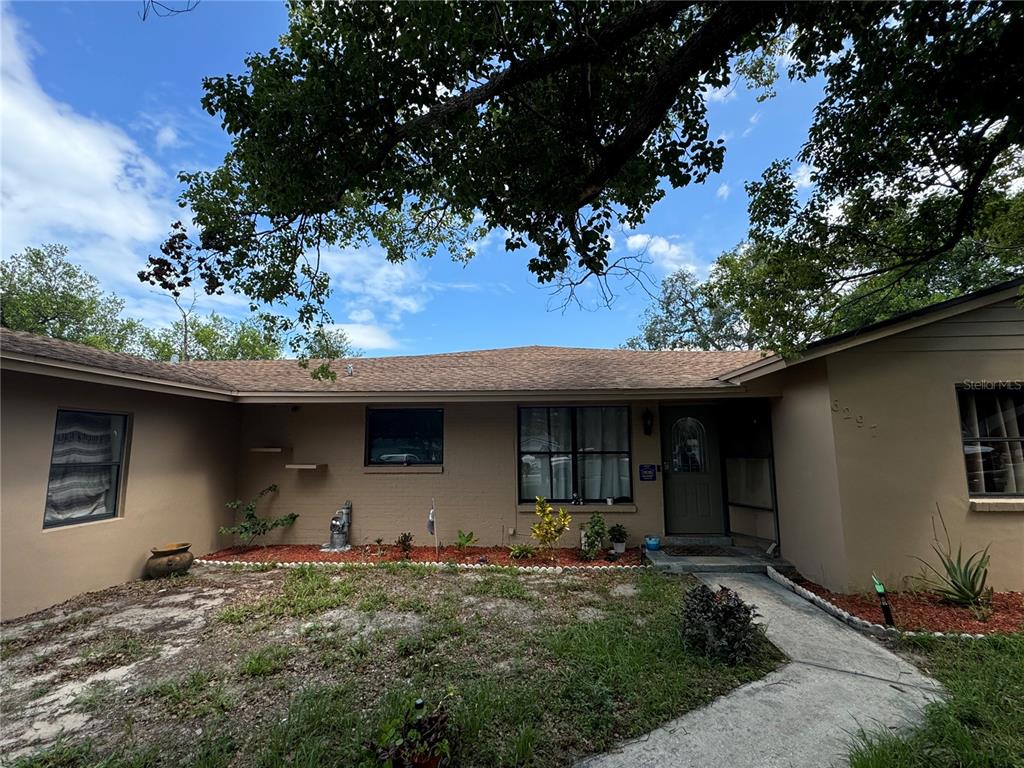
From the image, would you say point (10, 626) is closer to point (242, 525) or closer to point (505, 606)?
point (242, 525)

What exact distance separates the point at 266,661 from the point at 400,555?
11.6 ft

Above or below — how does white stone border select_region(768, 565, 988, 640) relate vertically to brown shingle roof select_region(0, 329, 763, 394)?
below

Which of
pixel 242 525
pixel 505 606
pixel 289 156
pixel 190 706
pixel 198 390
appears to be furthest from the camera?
pixel 242 525

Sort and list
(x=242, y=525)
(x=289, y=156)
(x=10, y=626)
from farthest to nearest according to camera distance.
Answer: (x=242, y=525) → (x=10, y=626) → (x=289, y=156)

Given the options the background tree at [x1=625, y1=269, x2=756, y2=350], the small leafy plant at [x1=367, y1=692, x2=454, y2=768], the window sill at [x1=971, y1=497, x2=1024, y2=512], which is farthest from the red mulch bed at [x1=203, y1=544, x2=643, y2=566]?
the background tree at [x1=625, y1=269, x2=756, y2=350]

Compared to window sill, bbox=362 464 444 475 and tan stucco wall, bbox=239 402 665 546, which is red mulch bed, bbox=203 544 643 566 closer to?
tan stucco wall, bbox=239 402 665 546

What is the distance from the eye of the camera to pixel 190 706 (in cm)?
318

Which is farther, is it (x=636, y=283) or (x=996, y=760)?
(x=636, y=283)

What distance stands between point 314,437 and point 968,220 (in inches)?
370

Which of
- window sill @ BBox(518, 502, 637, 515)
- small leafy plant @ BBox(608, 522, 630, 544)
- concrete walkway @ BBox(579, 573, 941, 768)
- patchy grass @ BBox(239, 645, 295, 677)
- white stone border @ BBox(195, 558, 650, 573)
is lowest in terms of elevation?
patchy grass @ BBox(239, 645, 295, 677)

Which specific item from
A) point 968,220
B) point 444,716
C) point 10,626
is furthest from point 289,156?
point 968,220

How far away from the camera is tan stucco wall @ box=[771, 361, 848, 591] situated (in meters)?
5.43

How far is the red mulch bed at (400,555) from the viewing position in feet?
22.9

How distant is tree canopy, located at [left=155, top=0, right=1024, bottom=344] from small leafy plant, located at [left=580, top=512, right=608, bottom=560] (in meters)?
3.84
